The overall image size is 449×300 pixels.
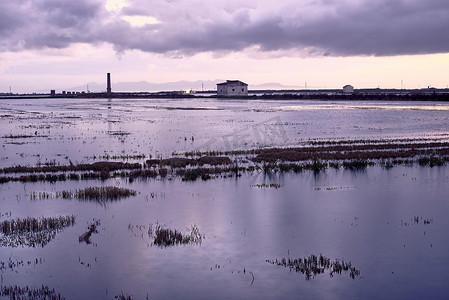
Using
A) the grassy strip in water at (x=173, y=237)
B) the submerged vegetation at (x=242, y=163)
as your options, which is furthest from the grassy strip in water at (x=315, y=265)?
the submerged vegetation at (x=242, y=163)


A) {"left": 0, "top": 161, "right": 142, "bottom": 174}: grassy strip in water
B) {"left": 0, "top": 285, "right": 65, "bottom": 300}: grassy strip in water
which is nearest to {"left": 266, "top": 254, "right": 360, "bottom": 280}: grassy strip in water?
{"left": 0, "top": 285, "right": 65, "bottom": 300}: grassy strip in water

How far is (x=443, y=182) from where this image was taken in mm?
24750

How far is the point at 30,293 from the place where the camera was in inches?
459

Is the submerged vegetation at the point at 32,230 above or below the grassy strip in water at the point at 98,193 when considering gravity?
below

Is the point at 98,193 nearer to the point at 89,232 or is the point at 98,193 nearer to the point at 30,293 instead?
the point at 89,232

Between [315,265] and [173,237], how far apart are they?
4.97 m

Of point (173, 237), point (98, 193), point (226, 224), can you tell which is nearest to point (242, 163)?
point (98, 193)

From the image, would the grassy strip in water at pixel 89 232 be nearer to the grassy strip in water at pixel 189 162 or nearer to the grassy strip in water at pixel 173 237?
the grassy strip in water at pixel 173 237

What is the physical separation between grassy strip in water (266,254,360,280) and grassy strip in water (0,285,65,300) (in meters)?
6.06

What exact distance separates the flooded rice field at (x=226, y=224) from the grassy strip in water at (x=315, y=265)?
52 mm

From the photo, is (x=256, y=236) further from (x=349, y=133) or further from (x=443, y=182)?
(x=349, y=133)

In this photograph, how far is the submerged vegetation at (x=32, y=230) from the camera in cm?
1541

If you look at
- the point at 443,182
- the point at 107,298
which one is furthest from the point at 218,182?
the point at 107,298

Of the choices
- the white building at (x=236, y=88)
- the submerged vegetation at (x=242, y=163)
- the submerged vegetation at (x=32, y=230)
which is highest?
the white building at (x=236, y=88)
